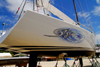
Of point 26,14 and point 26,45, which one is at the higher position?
point 26,14

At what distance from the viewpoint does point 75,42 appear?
8.00 feet

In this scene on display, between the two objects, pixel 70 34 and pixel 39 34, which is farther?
pixel 70 34

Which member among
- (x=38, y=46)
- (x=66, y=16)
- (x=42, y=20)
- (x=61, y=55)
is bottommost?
(x=61, y=55)

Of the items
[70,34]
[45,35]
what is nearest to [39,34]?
[45,35]

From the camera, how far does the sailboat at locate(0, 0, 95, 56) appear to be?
1.99 meters

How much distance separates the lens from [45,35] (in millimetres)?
2150

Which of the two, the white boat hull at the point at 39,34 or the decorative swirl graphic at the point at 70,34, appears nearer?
the white boat hull at the point at 39,34

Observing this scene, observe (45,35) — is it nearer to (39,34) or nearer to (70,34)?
(39,34)

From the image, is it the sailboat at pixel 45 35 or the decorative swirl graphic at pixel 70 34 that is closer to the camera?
the sailboat at pixel 45 35

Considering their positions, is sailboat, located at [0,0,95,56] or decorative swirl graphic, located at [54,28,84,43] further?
decorative swirl graphic, located at [54,28,84,43]

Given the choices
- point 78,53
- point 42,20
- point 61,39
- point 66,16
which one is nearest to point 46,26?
point 42,20

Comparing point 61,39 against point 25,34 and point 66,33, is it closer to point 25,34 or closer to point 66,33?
point 66,33

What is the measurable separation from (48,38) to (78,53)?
1.31 metres

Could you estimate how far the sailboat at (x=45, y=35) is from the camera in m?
1.99
